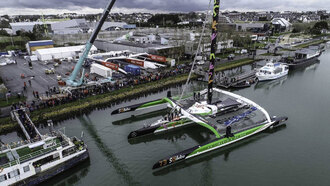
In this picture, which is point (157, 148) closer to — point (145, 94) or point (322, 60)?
point (145, 94)

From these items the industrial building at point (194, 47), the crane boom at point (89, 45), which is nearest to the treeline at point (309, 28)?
the industrial building at point (194, 47)

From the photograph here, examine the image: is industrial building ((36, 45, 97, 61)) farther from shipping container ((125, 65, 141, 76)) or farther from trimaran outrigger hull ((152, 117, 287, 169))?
trimaran outrigger hull ((152, 117, 287, 169))

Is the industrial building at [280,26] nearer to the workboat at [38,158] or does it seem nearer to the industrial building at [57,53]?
the industrial building at [57,53]

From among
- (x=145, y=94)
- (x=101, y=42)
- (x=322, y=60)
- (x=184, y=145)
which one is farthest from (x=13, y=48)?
(x=322, y=60)

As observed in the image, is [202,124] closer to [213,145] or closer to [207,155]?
[213,145]

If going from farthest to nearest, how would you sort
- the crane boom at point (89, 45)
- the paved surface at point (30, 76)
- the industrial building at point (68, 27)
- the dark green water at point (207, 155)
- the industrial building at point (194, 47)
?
the industrial building at point (68, 27), the industrial building at point (194, 47), the paved surface at point (30, 76), the crane boom at point (89, 45), the dark green water at point (207, 155)

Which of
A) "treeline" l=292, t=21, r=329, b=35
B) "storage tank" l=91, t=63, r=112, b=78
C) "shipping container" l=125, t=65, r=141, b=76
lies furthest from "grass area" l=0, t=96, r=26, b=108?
"treeline" l=292, t=21, r=329, b=35

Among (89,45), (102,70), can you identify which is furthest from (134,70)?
(89,45)
